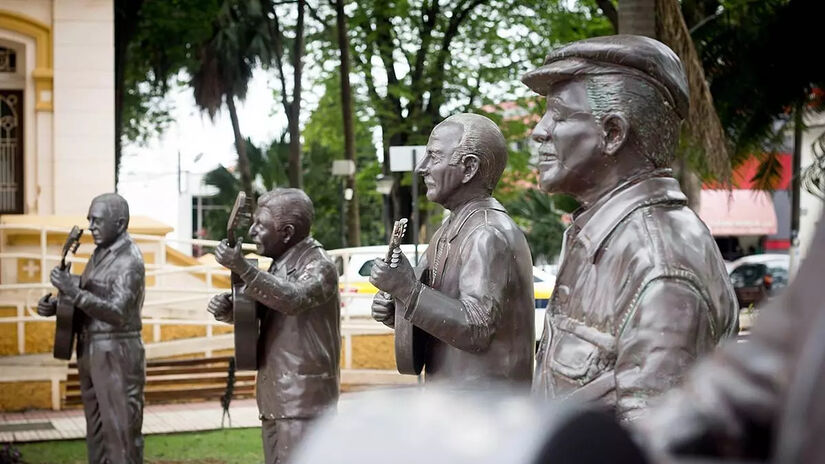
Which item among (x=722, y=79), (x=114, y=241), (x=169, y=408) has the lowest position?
(x=169, y=408)

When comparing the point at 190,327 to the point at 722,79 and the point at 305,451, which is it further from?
the point at 305,451

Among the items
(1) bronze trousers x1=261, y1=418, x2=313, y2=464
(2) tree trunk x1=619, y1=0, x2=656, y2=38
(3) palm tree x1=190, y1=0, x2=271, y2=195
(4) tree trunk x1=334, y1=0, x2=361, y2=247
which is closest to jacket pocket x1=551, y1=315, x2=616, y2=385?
(1) bronze trousers x1=261, y1=418, x2=313, y2=464

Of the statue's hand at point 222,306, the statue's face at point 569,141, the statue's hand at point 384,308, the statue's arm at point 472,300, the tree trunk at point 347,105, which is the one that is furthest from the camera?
the tree trunk at point 347,105

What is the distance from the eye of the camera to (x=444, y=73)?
23.3 meters

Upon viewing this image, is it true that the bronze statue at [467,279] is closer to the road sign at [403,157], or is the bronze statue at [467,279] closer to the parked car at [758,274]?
the road sign at [403,157]

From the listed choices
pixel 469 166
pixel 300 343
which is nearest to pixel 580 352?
pixel 469 166

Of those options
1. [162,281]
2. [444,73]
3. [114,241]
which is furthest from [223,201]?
[114,241]

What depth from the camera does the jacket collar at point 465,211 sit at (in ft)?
16.3

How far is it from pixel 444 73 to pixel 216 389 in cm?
1083

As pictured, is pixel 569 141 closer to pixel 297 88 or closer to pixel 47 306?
pixel 47 306

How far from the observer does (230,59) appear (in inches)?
1396

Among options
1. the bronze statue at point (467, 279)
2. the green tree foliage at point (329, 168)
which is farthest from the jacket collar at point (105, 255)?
the green tree foliage at point (329, 168)

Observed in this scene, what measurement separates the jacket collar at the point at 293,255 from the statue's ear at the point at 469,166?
182cm

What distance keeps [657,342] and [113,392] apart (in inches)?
233
